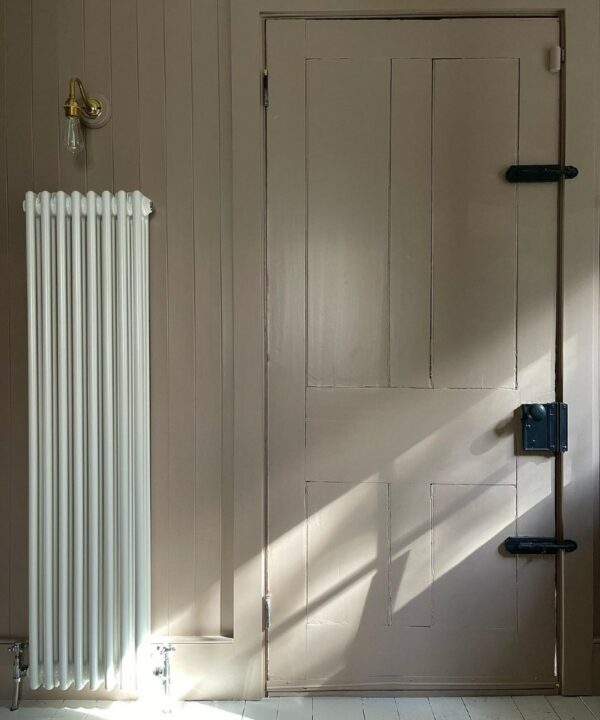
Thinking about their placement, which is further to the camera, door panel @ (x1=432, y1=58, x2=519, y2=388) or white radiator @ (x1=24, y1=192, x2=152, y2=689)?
door panel @ (x1=432, y1=58, x2=519, y2=388)

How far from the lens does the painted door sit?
6.63 ft

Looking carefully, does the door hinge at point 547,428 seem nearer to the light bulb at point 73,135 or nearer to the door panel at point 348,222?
the door panel at point 348,222

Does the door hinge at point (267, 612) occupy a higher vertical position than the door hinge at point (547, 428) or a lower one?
lower

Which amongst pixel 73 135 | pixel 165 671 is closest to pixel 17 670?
pixel 165 671

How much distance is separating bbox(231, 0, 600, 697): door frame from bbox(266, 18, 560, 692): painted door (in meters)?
0.04

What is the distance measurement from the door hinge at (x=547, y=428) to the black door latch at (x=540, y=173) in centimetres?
69

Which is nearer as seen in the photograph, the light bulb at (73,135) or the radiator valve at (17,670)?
the light bulb at (73,135)

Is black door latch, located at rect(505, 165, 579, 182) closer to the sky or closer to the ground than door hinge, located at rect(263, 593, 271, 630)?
closer to the sky

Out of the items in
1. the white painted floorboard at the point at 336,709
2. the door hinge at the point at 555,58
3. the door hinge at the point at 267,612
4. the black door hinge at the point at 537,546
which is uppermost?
the door hinge at the point at 555,58

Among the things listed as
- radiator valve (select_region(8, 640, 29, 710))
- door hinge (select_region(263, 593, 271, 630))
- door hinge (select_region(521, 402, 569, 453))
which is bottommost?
radiator valve (select_region(8, 640, 29, 710))

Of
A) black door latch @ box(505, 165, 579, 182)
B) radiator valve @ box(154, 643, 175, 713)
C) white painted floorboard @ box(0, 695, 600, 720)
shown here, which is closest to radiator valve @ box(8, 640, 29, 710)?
white painted floorboard @ box(0, 695, 600, 720)

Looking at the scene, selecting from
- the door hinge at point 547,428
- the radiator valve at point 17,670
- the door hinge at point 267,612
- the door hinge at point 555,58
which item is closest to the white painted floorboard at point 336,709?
the radiator valve at point 17,670

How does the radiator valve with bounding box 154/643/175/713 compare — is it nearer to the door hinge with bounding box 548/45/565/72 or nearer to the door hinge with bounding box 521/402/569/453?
the door hinge with bounding box 521/402/569/453

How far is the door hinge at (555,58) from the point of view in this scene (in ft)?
6.52
